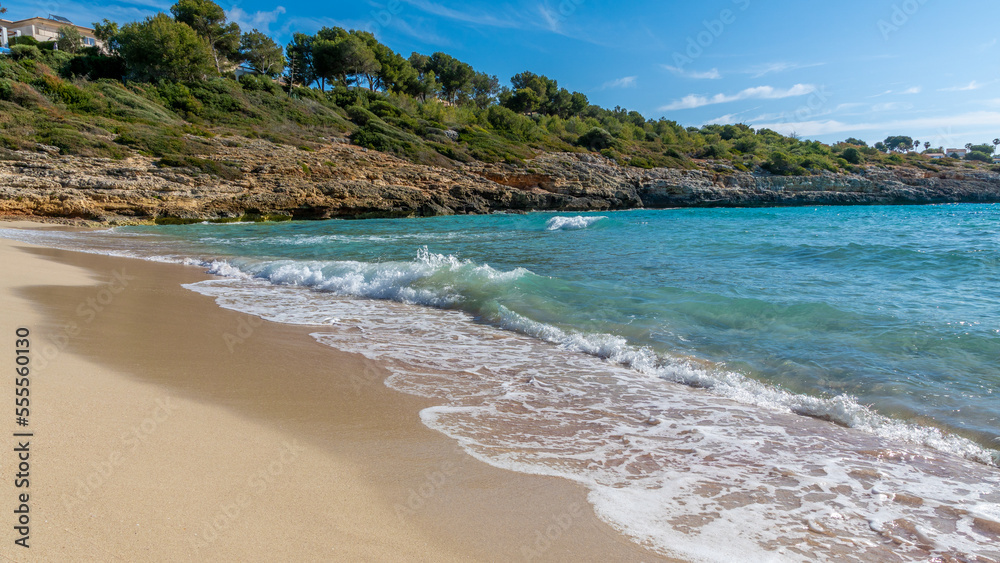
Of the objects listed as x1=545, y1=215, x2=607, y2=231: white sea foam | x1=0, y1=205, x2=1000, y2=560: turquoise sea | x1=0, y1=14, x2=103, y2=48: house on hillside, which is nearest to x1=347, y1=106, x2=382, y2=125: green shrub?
x1=545, y1=215, x2=607, y2=231: white sea foam

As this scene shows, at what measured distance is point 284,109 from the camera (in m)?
38.8

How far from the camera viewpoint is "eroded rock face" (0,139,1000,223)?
2219 centimetres

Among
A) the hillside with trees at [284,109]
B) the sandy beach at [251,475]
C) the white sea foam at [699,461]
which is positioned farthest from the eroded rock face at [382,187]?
the white sea foam at [699,461]

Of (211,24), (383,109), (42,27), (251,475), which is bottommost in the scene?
(251,475)

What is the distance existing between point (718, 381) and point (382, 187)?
28083 mm

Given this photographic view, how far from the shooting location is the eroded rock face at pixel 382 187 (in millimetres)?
22188

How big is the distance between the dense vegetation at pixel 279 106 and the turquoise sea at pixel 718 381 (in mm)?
24914

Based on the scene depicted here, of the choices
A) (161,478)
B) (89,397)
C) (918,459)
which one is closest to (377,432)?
(161,478)

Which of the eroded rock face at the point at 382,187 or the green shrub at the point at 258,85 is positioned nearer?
the eroded rock face at the point at 382,187

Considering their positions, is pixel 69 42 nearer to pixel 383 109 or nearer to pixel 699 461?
pixel 383 109

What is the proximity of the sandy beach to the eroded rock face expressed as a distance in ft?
75.5

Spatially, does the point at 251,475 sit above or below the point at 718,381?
above

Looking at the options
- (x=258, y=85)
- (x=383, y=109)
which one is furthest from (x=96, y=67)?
(x=383, y=109)

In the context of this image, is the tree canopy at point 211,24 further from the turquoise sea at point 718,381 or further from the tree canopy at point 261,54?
the turquoise sea at point 718,381
